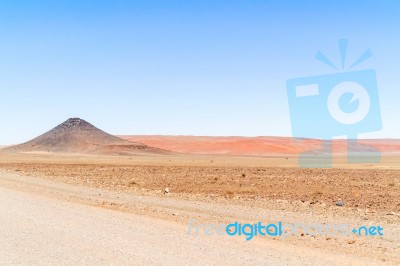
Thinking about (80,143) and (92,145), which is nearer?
(92,145)

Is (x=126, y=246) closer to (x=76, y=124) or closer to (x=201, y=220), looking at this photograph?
(x=201, y=220)

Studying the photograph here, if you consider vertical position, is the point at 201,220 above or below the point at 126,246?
below

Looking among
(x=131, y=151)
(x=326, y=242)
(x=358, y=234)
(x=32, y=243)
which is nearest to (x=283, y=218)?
(x=358, y=234)

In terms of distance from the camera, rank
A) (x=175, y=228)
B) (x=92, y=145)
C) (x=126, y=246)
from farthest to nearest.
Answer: (x=92, y=145) → (x=175, y=228) → (x=126, y=246)

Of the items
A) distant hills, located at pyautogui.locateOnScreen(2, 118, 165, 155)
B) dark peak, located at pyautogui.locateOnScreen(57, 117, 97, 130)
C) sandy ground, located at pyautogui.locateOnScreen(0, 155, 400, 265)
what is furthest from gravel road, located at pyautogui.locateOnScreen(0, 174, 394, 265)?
dark peak, located at pyautogui.locateOnScreen(57, 117, 97, 130)

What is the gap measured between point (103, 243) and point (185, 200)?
37.4 feet

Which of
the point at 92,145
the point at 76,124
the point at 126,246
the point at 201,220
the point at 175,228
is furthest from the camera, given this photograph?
the point at 76,124

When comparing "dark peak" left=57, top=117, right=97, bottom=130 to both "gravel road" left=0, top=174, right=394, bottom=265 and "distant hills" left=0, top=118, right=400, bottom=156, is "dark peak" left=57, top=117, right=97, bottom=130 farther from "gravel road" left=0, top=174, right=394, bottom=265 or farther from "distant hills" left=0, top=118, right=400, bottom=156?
"gravel road" left=0, top=174, right=394, bottom=265

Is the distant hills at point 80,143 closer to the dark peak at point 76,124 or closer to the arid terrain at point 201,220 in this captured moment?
the dark peak at point 76,124

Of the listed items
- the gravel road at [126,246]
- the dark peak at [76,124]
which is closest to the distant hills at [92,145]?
the dark peak at [76,124]

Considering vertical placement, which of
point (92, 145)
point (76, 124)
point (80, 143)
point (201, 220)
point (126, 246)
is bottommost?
point (201, 220)

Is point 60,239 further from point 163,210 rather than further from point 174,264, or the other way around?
point 163,210

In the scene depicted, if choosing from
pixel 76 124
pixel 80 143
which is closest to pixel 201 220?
pixel 80 143

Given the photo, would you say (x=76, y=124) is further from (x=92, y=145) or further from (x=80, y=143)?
(x=92, y=145)
